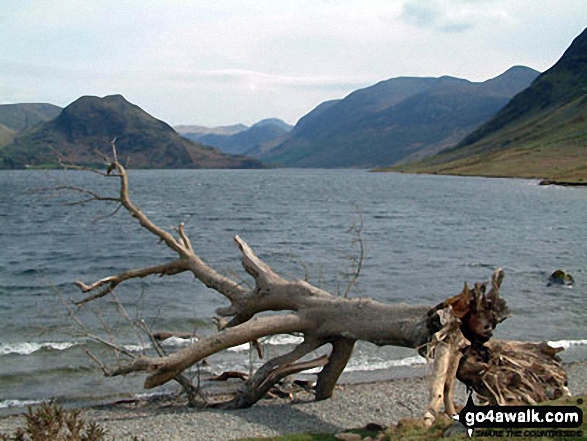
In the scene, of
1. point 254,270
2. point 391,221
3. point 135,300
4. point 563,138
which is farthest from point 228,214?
point 563,138

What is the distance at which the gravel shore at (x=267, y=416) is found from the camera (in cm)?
1109

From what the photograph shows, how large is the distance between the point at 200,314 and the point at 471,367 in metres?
13.9

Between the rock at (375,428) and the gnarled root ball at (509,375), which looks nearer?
the gnarled root ball at (509,375)

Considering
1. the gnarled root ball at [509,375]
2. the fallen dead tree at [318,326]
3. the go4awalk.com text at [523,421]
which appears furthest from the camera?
the fallen dead tree at [318,326]

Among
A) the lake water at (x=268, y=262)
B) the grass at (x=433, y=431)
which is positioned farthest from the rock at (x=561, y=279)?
the grass at (x=433, y=431)

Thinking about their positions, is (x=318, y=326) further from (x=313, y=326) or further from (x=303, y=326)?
(x=303, y=326)

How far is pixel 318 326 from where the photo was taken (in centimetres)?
1198

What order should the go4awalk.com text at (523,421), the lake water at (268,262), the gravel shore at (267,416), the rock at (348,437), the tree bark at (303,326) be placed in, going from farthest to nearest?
the lake water at (268,262) → the gravel shore at (267,416) → the tree bark at (303,326) → the rock at (348,437) → the go4awalk.com text at (523,421)

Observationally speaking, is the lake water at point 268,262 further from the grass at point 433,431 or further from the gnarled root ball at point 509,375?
the grass at point 433,431

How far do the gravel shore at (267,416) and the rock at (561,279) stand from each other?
49.8 feet

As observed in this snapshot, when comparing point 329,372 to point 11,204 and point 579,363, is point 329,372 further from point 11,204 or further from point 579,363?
point 11,204

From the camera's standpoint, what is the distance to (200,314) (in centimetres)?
2245

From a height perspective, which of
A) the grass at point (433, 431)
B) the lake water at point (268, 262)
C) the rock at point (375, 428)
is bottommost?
the lake water at point (268, 262)

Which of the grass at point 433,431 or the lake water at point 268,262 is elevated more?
the grass at point 433,431
